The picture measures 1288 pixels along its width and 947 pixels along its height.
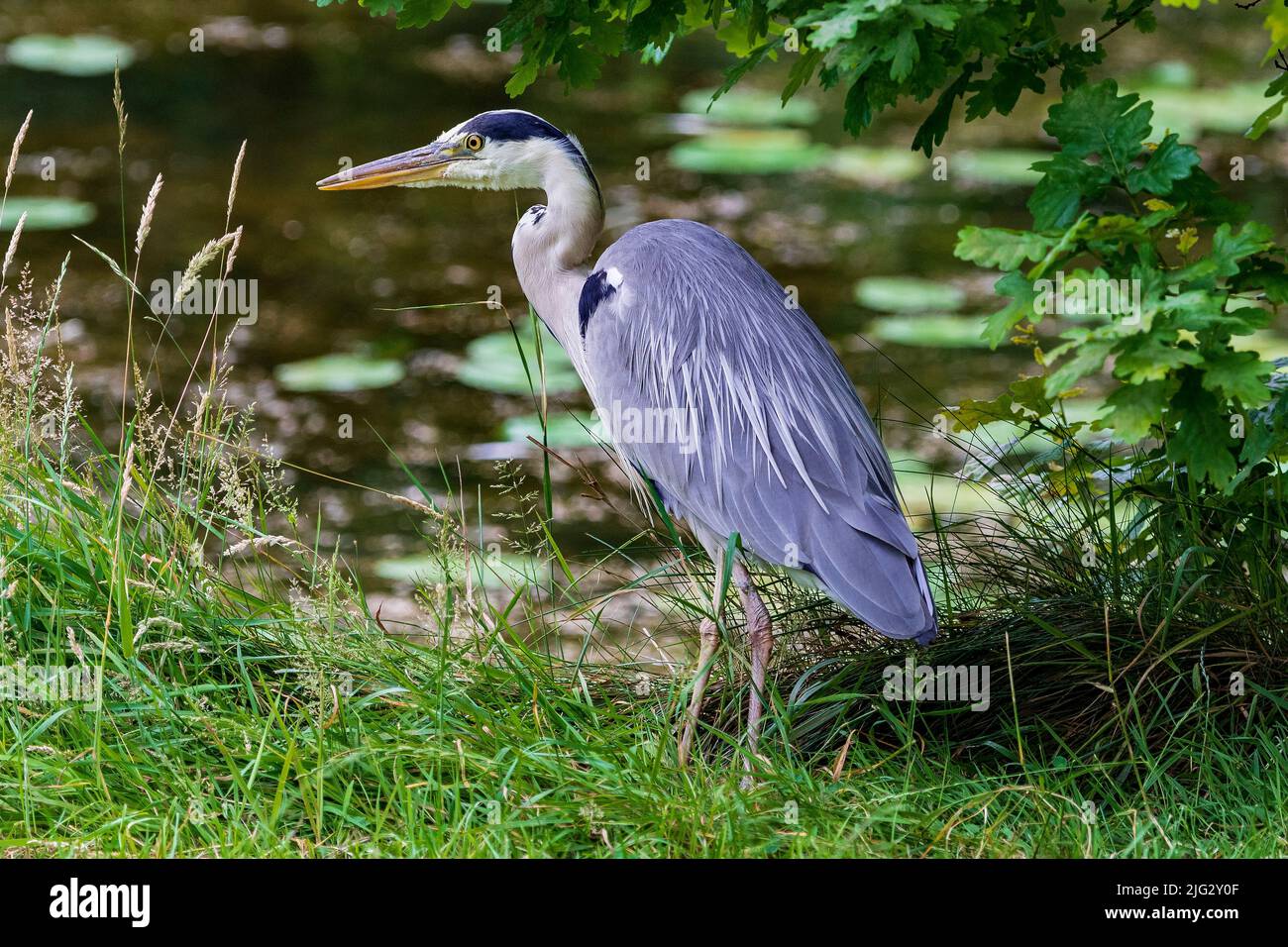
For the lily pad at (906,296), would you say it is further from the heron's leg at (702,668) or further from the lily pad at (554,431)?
the heron's leg at (702,668)

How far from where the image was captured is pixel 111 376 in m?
7.35

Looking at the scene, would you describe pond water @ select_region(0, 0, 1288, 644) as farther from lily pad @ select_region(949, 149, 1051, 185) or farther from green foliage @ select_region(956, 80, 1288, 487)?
green foliage @ select_region(956, 80, 1288, 487)

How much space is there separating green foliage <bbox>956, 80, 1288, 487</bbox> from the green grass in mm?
706

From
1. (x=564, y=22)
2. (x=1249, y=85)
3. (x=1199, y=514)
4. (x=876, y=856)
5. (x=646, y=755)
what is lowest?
(x=876, y=856)

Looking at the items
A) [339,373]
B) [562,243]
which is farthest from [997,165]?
[562,243]

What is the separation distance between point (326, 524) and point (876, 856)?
4120mm

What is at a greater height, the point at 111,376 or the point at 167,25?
the point at 167,25

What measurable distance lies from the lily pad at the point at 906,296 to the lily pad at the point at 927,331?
4.4 inches

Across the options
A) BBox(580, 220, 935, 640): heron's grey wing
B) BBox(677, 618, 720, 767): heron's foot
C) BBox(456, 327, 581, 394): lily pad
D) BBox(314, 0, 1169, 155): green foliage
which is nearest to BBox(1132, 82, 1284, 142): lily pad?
BBox(456, 327, 581, 394): lily pad

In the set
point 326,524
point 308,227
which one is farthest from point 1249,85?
point 326,524

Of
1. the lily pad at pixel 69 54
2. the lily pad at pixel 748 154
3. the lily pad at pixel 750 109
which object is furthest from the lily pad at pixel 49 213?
the lily pad at pixel 750 109

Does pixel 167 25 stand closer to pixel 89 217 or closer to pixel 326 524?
pixel 89 217

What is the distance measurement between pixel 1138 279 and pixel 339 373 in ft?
17.7

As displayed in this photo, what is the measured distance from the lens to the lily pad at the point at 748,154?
32.7 ft
